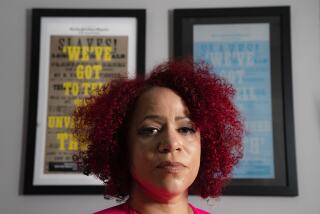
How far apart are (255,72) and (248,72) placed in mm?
29

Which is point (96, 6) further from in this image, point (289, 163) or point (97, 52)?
point (289, 163)

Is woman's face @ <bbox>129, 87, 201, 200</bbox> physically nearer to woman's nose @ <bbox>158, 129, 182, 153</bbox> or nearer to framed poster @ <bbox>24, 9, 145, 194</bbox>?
woman's nose @ <bbox>158, 129, 182, 153</bbox>

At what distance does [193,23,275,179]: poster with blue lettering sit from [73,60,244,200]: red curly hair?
0.46 m

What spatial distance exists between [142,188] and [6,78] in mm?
972

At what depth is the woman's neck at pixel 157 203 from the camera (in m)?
0.89

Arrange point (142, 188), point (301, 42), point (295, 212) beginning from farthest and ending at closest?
point (301, 42), point (295, 212), point (142, 188)

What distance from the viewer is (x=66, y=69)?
1.57 metres

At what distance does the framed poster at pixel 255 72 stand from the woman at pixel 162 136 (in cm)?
43

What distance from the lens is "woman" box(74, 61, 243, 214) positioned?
861 millimetres

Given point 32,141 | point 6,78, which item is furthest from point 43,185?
point 6,78

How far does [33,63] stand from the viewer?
61.7 inches

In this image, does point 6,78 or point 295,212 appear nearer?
point 295,212

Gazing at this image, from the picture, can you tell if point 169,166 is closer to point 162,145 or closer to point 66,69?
point 162,145

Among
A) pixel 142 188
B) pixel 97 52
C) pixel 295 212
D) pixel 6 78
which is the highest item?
pixel 97 52
